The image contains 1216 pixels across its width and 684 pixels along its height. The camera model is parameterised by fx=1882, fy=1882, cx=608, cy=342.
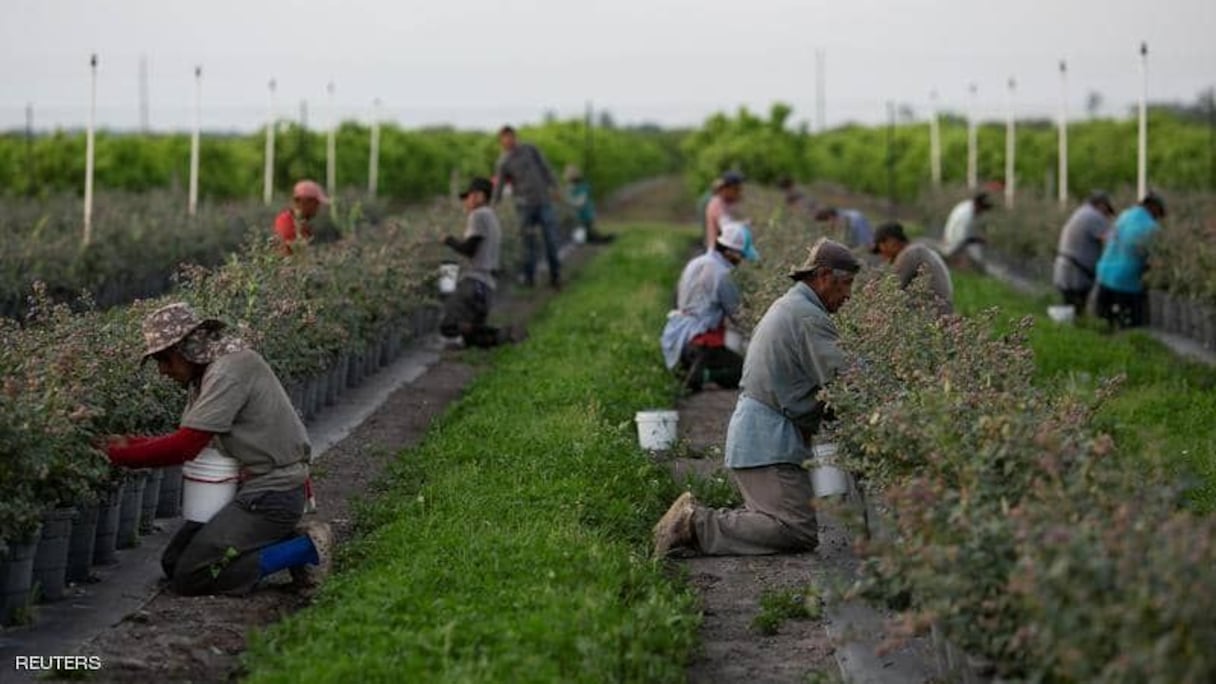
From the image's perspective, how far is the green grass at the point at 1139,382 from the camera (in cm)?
1073

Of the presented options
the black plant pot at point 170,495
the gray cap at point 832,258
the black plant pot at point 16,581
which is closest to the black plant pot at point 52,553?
the black plant pot at point 16,581

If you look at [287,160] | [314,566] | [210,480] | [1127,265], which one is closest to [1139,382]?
[1127,265]

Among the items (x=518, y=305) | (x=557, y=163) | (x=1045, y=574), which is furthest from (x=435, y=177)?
(x=1045, y=574)

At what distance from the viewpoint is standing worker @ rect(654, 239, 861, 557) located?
900cm

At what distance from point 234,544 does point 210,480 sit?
1.01 feet

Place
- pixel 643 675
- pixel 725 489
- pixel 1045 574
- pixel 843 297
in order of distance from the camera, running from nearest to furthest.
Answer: pixel 1045 574
pixel 643 675
pixel 843 297
pixel 725 489

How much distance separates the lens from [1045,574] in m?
5.00

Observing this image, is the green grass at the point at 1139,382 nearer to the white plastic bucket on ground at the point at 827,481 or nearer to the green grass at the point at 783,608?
A: the white plastic bucket on ground at the point at 827,481

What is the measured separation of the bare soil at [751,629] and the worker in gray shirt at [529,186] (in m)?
14.8

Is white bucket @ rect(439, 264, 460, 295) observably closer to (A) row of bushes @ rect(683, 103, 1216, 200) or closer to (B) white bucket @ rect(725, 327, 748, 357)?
(B) white bucket @ rect(725, 327, 748, 357)

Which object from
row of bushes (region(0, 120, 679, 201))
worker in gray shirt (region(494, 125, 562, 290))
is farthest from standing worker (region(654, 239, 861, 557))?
row of bushes (region(0, 120, 679, 201))

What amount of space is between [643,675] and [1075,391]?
7.34ft

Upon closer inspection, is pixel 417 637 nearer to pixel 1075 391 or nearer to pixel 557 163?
pixel 1075 391

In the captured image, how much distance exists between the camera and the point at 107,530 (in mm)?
8500
